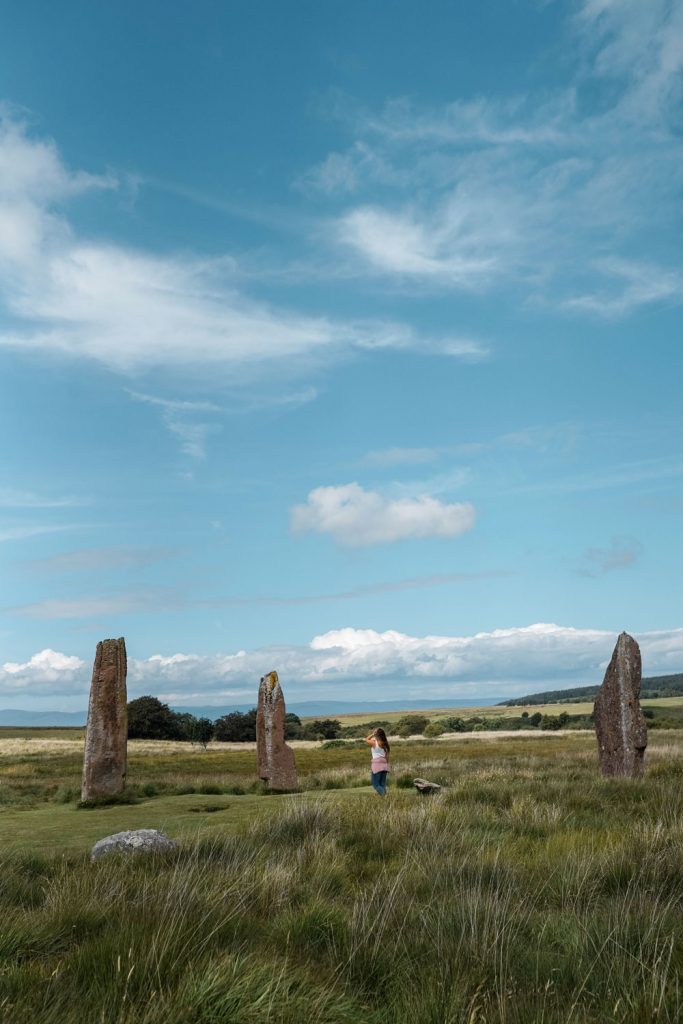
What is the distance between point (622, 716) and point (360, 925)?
48.7 feet

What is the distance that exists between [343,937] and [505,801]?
891cm

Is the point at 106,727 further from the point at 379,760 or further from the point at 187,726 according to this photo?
the point at 187,726

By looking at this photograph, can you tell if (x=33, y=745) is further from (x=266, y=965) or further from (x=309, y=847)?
A: (x=266, y=965)

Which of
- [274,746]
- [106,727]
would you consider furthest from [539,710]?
[106,727]

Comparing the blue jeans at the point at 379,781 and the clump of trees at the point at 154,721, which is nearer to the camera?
the blue jeans at the point at 379,781

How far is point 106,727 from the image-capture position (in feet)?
59.9

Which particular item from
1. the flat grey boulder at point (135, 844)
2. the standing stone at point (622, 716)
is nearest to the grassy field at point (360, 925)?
the flat grey boulder at point (135, 844)

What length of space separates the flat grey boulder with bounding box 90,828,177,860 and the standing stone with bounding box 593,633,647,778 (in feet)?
40.7

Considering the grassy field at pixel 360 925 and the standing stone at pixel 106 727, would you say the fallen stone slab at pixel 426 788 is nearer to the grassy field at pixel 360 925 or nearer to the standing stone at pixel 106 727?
the grassy field at pixel 360 925

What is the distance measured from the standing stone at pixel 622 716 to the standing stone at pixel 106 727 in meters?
11.4

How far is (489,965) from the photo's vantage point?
16.8 ft

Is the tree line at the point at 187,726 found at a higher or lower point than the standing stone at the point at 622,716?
lower

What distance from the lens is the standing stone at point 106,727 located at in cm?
1786

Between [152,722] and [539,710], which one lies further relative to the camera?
[539,710]
